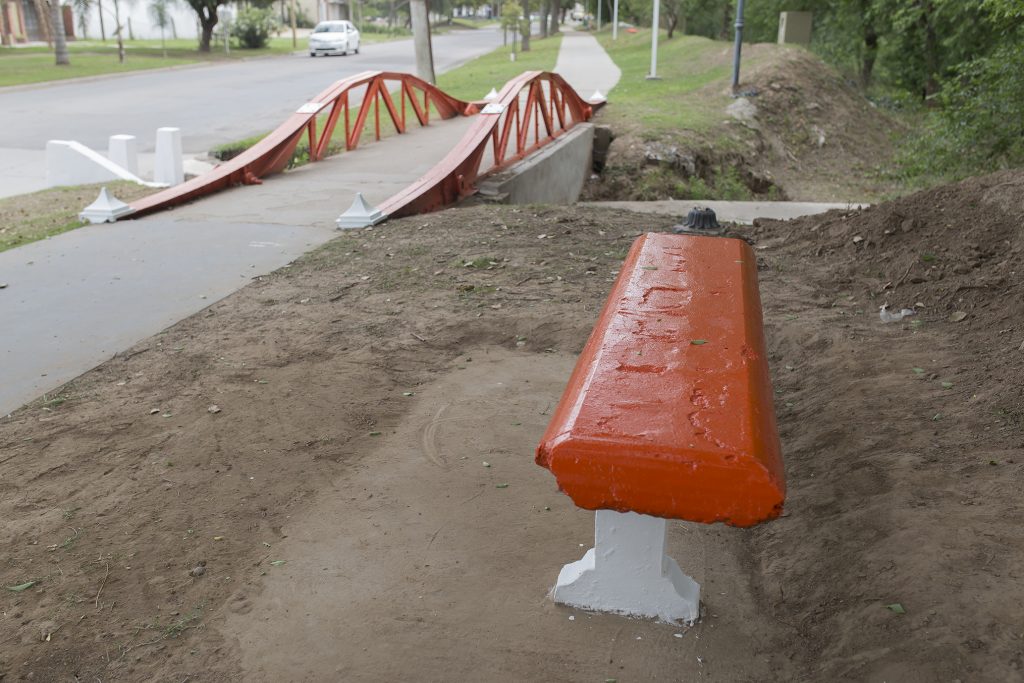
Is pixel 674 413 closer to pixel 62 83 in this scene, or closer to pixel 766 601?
pixel 766 601

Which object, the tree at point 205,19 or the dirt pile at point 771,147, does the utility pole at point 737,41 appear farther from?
the tree at point 205,19

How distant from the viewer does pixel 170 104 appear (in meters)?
20.6

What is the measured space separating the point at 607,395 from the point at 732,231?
5.75 metres

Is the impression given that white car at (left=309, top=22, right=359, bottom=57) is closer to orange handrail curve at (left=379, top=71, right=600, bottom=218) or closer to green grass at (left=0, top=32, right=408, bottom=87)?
green grass at (left=0, top=32, right=408, bottom=87)

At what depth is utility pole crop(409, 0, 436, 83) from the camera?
19906 millimetres

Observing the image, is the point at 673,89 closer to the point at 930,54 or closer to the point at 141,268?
the point at 930,54

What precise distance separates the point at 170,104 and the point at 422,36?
5.85m

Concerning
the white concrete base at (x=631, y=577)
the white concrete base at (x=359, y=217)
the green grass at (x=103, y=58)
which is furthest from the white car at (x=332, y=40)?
the white concrete base at (x=631, y=577)

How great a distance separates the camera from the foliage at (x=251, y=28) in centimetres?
4059

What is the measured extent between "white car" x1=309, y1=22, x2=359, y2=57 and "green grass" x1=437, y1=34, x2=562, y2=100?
5230mm

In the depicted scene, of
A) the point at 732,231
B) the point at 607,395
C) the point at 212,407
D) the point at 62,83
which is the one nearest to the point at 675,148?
the point at 732,231

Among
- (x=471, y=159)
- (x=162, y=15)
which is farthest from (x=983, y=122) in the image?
(x=162, y=15)

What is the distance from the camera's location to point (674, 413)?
2871 mm

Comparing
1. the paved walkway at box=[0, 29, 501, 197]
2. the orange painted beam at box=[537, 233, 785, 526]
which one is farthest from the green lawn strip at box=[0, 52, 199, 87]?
the orange painted beam at box=[537, 233, 785, 526]
